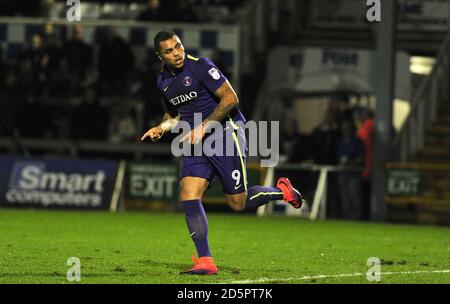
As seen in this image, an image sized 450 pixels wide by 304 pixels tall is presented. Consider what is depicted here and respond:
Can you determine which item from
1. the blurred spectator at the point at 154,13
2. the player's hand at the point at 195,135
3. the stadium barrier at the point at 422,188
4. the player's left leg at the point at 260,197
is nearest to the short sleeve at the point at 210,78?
the player's hand at the point at 195,135

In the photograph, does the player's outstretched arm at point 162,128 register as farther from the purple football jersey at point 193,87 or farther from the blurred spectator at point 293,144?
the blurred spectator at point 293,144

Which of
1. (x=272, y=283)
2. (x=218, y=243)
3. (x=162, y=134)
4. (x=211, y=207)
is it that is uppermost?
(x=162, y=134)

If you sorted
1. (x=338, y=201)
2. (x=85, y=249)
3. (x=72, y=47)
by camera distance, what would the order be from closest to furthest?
(x=85, y=249), (x=338, y=201), (x=72, y=47)

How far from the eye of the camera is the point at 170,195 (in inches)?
882

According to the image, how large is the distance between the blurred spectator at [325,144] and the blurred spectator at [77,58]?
4644 mm

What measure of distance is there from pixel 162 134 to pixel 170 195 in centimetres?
1192

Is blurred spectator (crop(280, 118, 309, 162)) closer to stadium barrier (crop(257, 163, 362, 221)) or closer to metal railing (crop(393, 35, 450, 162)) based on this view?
stadium barrier (crop(257, 163, 362, 221))

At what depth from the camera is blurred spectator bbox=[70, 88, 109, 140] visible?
23078 millimetres

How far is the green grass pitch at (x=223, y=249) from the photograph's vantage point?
1042cm

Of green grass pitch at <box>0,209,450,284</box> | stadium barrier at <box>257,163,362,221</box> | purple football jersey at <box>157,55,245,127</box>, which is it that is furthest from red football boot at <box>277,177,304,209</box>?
stadium barrier at <box>257,163,362,221</box>

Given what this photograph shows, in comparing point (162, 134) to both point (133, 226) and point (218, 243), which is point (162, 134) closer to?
point (218, 243)

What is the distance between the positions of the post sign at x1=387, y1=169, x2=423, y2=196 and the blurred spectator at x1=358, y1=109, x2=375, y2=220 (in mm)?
415

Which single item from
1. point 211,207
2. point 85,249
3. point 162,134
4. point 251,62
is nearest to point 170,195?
point 211,207
